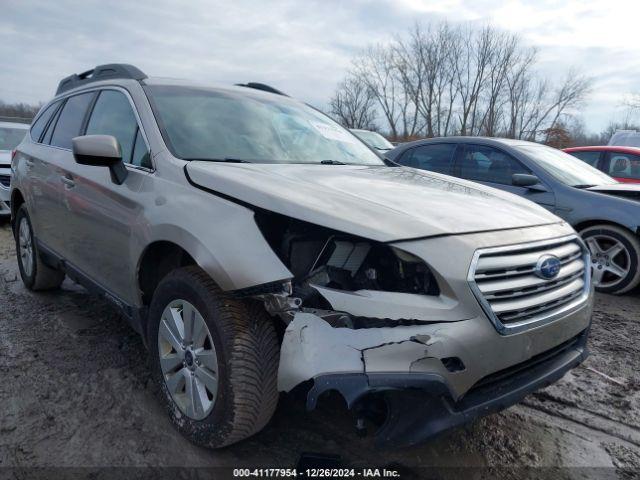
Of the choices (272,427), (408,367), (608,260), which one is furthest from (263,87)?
(608,260)

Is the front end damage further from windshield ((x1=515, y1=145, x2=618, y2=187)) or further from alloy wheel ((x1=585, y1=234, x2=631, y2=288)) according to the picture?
windshield ((x1=515, y1=145, x2=618, y2=187))

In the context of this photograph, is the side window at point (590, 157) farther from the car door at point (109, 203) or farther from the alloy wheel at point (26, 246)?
the alloy wheel at point (26, 246)

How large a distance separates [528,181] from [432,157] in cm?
152

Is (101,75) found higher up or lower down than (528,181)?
higher up

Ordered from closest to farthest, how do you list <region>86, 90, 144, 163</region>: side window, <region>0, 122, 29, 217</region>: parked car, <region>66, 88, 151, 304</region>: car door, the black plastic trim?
the black plastic trim
<region>66, 88, 151, 304</region>: car door
<region>86, 90, 144, 163</region>: side window
<region>0, 122, 29, 217</region>: parked car

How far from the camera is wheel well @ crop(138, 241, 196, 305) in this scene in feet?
7.86

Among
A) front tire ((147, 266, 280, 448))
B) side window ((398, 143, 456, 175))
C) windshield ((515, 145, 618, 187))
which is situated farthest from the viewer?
side window ((398, 143, 456, 175))

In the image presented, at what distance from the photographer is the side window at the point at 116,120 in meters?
2.78

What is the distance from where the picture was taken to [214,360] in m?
2.02

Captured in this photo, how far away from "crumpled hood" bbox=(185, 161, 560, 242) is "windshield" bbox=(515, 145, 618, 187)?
10.6 ft

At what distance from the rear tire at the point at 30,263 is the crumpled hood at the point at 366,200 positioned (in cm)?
269

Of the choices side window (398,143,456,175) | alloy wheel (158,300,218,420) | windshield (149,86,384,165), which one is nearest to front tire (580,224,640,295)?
side window (398,143,456,175)

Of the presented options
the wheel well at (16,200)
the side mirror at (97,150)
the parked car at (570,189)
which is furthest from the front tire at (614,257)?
the wheel well at (16,200)

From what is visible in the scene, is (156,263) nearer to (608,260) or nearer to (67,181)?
(67,181)
